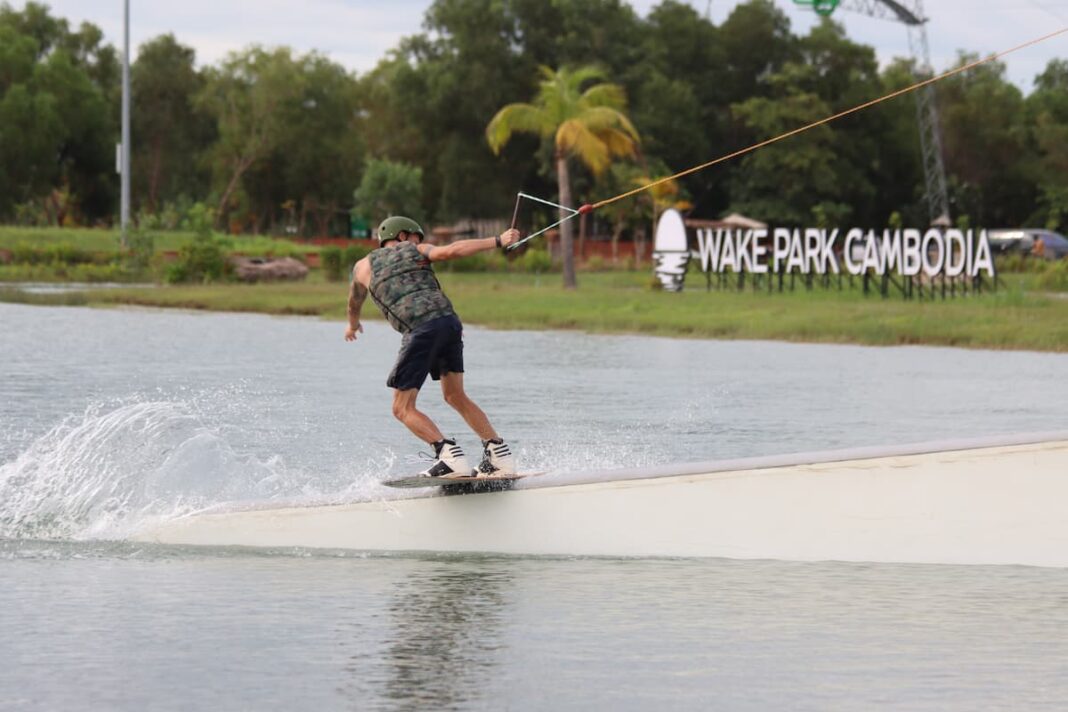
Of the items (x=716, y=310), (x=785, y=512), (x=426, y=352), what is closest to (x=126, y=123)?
(x=716, y=310)

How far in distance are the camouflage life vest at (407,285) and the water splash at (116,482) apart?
221 cm

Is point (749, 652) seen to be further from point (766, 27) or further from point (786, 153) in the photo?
point (766, 27)

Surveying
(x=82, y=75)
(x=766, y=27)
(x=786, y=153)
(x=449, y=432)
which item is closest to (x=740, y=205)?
(x=786, y=153)

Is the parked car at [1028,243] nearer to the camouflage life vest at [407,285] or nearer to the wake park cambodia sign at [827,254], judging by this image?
the wake park cambodia sign at [827,254]

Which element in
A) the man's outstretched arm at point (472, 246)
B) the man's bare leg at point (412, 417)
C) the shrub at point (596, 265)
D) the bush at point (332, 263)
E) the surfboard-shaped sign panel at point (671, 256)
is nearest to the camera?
the man's outstretched arm at point (472, 246)

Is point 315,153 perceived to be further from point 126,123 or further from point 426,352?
point 426,352

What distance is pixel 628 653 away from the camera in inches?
357

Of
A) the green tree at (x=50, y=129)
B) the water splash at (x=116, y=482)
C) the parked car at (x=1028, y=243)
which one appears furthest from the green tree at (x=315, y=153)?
the water splash at (x=116, y=482)

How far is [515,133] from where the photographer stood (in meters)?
85.2

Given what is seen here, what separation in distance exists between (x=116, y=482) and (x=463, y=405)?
3.40 m

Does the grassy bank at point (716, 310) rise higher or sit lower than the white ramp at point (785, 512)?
higher

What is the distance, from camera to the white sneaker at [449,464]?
11.6 meters

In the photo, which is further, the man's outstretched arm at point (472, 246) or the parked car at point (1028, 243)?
the parked car at point (1028, 243)

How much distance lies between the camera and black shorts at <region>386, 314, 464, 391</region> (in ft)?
38.2
